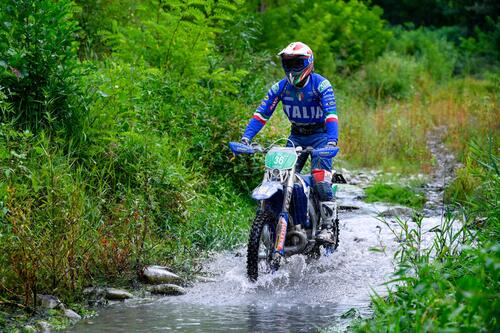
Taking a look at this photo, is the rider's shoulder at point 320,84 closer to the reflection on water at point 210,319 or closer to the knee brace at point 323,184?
the knee brace at point 323,184

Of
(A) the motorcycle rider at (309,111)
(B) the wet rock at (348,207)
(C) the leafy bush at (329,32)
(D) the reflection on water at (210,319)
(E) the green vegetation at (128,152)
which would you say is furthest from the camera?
(C) the leafy bush at (329,32)

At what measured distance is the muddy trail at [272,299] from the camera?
22.3ft

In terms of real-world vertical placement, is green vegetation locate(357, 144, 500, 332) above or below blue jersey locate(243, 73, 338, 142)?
below

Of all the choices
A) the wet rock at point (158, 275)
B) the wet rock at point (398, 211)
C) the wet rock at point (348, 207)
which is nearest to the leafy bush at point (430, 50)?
the wet rock at point (348, 207)

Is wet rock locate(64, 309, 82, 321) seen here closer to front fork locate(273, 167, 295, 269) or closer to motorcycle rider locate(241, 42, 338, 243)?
front fork locate(273, 167, 295, 269)

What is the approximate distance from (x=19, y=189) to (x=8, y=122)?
127 centimetres

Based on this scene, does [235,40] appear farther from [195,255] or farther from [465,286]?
[465,286]

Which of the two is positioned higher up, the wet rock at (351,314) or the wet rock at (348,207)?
the wet rock at (351,314)

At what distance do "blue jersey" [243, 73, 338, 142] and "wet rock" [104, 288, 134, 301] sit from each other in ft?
7.65

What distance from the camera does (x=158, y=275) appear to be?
26.5ft

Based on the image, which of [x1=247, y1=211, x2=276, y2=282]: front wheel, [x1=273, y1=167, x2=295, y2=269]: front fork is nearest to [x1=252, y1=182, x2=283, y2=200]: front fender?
[x1=273, y1=167, x2=295, y2=269]: front fork

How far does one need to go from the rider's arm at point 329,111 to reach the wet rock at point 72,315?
131 inches

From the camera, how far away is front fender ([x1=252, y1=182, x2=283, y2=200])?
792cm

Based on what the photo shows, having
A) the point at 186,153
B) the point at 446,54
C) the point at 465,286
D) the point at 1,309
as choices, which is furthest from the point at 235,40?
the point at 446,54
